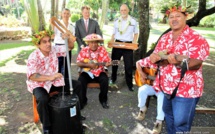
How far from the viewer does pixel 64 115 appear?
2.98 m

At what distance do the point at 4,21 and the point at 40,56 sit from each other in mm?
15522

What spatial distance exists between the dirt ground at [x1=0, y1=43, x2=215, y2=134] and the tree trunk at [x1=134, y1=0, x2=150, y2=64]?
1.23 meters

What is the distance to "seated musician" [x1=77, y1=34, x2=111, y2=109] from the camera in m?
4.25

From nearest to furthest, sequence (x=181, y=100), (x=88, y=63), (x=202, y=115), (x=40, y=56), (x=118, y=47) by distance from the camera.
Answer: (x=181, y=100) → (x=40, y=56) → (x=202, y=115) → (x=88, y=63) → (x=118, y=47)

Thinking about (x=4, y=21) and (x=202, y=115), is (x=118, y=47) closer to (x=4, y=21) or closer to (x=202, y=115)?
(x=202, y=115)

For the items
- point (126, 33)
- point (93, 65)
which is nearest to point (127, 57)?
point (126, 33)

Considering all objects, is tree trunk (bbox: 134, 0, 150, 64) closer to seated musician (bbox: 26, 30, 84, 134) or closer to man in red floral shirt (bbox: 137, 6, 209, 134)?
seated musician (bbox: 26, 30, 84, 134)

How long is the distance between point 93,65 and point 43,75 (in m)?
1.19

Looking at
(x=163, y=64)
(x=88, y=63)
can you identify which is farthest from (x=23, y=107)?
(x=163, y=64)

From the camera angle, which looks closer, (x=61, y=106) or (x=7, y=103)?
(x=61, y=106)

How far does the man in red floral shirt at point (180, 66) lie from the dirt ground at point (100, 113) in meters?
1.21

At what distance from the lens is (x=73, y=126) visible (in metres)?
3.09

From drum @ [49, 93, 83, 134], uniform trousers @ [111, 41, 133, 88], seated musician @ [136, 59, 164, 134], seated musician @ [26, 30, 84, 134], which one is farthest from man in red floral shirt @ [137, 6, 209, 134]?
uniform trousers @ [111, 41, 133, 88]

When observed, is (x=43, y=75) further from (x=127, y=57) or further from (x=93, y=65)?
(x=127, y=57)
